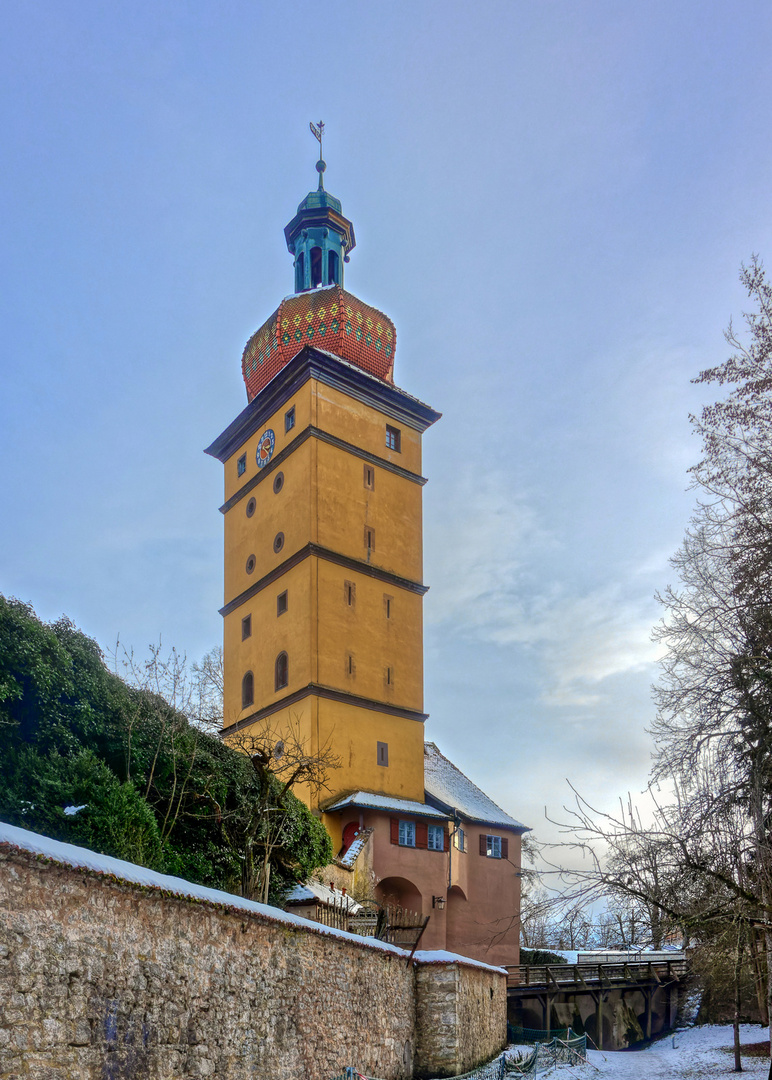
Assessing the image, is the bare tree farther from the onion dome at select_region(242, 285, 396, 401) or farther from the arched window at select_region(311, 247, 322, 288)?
the arched window at select_region(311, 247, 322, 288)

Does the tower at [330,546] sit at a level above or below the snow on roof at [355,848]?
above

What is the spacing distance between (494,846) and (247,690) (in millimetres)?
10392

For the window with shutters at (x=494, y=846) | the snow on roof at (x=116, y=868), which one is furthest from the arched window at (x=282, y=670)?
the snow on roof at (x=116, y=868)

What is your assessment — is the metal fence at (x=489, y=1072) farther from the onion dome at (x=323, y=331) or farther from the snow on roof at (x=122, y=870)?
the onion dome at (x=323, y=331)

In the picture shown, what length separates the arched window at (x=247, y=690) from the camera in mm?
35469

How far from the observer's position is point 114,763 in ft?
54.2

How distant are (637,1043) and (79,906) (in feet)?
101

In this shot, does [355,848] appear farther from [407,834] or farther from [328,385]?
[328,385]

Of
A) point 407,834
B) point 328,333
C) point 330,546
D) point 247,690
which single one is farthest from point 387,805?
point 328,333

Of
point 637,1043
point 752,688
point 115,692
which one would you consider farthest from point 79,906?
point 637,1043

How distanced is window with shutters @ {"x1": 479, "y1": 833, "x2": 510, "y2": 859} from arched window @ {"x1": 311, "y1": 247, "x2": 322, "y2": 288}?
80.0 feet

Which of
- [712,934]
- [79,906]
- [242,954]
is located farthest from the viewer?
[712,934]

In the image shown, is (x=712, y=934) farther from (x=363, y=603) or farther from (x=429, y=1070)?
(x=363, y=603)

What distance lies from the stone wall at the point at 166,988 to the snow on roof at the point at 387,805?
49.6 ft
